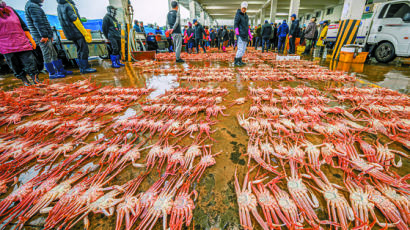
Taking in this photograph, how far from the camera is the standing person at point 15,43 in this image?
3.25 m

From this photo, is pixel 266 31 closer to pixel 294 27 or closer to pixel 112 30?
pixel 294 27

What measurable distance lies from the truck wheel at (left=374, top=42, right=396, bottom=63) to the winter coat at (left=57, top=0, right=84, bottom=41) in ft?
36.6

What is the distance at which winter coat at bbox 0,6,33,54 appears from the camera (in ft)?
10.7

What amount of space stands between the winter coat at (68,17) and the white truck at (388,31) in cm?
1086

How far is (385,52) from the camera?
6.19 m

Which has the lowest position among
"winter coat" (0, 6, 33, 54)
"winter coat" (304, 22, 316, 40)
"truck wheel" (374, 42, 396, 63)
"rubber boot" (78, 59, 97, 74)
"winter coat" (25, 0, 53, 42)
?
"rubber boot" (78, 59, 97, 74)

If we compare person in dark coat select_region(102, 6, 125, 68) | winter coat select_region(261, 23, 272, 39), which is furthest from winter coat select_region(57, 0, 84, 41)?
winter coat select_region(261, 23, 272, 39)

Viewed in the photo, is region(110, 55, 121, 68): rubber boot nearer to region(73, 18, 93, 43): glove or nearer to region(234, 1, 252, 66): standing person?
region(73, 18, 93, 43): glove

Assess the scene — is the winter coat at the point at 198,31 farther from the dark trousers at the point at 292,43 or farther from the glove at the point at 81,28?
the glove at the point at 81,28

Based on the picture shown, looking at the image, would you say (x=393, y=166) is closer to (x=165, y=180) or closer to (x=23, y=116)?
(x=165, y=180)

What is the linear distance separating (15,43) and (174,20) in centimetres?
465

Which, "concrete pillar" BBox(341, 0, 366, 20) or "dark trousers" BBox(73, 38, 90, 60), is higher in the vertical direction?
"concrete pillar" BBox(341, 0, 366, 20)

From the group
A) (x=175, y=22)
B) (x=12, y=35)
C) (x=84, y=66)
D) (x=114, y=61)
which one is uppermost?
(x=175, y=22)

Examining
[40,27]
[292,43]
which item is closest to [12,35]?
[40,27]
